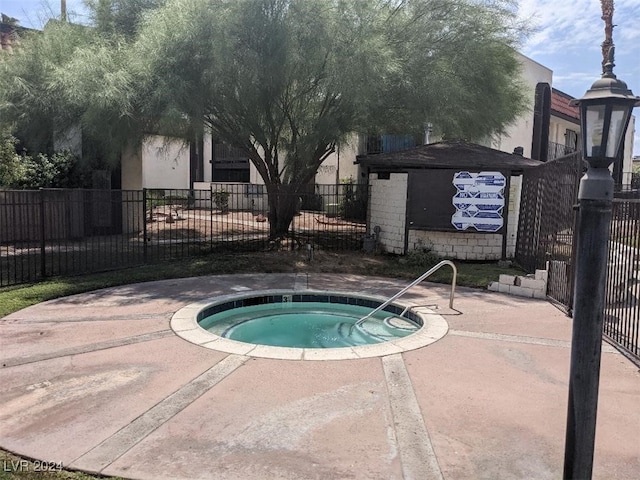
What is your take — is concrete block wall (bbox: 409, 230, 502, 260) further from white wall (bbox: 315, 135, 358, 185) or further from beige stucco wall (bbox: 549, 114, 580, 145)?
beige stucco wall (bbox: 549, 114, 580, 145)

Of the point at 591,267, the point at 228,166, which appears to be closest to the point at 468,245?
the point at 591,267

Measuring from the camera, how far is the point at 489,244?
11.7 meters

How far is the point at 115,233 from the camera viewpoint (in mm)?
15312

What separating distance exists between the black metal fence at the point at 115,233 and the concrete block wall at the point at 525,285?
495 cm

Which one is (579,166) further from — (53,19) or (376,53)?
(53,19)

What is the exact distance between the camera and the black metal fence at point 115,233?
10070 millimetres

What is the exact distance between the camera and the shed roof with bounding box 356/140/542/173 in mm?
11258

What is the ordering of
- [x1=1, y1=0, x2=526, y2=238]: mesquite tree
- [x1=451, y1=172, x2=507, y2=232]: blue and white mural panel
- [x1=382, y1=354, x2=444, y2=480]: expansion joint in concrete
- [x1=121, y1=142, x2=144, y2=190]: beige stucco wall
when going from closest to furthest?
[x1=382, y1=354, x2=444, y2=480]: expansion joint in concrete, [x1=1, y1=0, x2=526, y2=238]: mesquite tree, [x1=451, y1=172, x2=507, y2=232]: blue and white mural panel, [x1=121, y1=142, x2=144, y2=190]: beige stucco wall

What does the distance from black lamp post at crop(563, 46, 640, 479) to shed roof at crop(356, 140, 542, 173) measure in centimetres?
892

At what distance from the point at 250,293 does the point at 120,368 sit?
358cm

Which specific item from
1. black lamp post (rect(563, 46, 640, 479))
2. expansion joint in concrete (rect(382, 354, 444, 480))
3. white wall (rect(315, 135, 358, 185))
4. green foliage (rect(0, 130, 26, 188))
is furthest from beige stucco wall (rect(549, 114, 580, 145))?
black lamp post (rect(563, 46, 640, 479))

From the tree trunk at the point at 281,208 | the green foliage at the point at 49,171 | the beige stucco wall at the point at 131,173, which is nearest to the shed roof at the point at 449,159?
the tree trunk at the point at 281,208

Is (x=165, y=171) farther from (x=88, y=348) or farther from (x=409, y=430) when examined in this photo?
(x=409, y=430)

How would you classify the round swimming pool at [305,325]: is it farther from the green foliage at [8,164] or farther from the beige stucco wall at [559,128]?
the beige stucco wall at [559,128]
